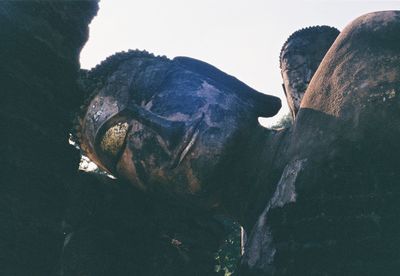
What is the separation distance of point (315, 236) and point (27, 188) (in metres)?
1.80

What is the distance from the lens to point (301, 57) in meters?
4.43

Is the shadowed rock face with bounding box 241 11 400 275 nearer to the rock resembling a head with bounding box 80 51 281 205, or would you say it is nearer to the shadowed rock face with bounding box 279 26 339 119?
the rock resembling a head with bounding box 80 51 281 205

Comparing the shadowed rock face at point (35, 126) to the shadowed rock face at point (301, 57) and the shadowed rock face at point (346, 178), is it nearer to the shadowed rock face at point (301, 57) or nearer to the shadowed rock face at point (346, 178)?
the shadowed rock face at point (346, 178)

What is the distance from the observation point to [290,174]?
266 centimetres

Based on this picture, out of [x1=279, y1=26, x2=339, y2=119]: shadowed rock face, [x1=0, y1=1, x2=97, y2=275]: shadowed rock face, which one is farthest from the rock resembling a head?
[x1=0, y1=1, x2=97, y2=275]: shadowed rock face

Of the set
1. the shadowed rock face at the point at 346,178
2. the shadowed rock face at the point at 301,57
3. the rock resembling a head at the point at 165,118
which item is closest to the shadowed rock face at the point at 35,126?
the rock resembling a head at the point at 165,118

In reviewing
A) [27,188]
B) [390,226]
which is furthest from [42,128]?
[390,226]

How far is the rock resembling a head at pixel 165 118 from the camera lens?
123 inches

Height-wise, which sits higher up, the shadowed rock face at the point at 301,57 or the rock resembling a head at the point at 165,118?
the shadowed rock face at the point at 301,57

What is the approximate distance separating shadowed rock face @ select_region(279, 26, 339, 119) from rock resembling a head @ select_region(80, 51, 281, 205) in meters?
0.88

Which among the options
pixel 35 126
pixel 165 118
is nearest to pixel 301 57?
pixel 165 118

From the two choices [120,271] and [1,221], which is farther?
[120,271]

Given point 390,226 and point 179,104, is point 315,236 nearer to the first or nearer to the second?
point 390,226

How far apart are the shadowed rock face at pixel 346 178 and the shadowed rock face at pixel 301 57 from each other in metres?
1.46
